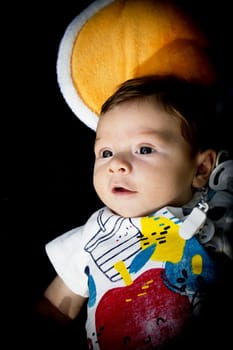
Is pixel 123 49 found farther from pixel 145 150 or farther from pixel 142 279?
pixel 142 279

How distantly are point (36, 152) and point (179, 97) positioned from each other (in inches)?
16.6

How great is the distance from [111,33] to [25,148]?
38 cm

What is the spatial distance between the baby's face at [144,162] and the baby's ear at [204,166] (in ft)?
0.10

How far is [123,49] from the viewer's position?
92 cm

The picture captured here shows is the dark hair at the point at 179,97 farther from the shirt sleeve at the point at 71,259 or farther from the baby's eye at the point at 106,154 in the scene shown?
the shirt sleeve at the point at 71,259

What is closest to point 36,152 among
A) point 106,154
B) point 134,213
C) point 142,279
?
point 106,154

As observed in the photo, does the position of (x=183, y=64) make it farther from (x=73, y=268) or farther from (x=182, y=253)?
(x=73, y=268)

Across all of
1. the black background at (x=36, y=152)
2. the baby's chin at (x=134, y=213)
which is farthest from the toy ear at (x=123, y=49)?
the baby's chin at (x=134, y=213)

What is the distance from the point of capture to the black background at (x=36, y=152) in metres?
1.01

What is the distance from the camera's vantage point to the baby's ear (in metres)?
0.91

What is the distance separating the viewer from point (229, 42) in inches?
36.4

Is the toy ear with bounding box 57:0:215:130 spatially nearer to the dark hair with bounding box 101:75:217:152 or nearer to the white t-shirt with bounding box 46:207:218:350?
the dark hair with bounding box 101:75:217:152

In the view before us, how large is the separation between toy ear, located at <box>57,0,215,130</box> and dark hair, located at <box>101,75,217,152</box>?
0.8 inches

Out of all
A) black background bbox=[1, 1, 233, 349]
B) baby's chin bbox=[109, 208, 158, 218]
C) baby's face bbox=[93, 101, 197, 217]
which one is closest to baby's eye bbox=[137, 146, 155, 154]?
baby's face bbox=[93, 101, 197, 217]
